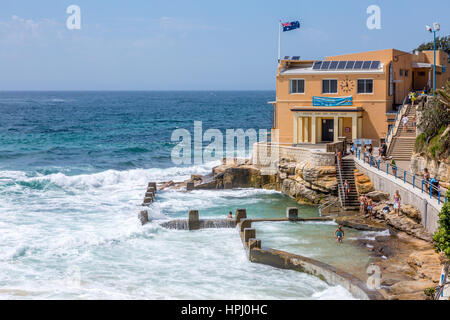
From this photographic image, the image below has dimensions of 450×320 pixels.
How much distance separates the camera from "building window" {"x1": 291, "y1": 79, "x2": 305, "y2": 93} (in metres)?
41.8

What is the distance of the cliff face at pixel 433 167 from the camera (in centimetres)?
2692

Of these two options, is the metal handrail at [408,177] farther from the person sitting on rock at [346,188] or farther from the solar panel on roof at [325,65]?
the solar panel on roof at [325,65]

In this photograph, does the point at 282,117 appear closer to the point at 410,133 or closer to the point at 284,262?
the point at 410,133

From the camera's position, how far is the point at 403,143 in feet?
116

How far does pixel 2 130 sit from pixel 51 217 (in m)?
60.7

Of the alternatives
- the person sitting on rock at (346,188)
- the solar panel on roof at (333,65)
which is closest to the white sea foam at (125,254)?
the person sitting on rock at (346,188)

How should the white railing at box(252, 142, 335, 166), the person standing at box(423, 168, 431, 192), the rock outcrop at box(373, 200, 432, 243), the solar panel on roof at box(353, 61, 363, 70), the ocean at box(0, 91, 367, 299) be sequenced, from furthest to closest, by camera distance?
the solar panel on roof at box(353, 61, 363, 70) < the white railing at box(252, 142, 335, 166) < the person standing at box(423, 168, 431, 192) < the rock outcrop at box(373, 200, 432, 243) < the ocean at box(0, 91, 367, 299)

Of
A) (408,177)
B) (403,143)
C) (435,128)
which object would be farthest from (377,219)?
(403,143)

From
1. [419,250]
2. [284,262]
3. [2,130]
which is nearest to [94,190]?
[284,262]

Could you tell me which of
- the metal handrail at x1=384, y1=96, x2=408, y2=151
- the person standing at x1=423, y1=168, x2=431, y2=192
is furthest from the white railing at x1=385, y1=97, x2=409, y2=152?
the person standing at x1=423, y1=168, x2=431, y2=192

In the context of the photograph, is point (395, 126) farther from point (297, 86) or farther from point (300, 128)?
point (297, 86)

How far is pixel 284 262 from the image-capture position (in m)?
21.8

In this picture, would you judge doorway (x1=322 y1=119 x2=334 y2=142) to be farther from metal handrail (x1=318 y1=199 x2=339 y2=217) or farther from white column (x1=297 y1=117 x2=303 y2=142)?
→ metal handrail (x1=318 y1=199 x2=339 y2=217)

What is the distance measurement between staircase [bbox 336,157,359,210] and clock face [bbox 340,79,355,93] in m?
7.54
